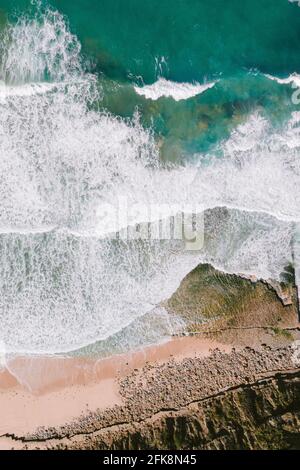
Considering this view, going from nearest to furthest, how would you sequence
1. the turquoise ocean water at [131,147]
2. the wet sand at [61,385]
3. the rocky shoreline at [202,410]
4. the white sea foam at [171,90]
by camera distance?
the turquoise ocean water at [131,147]
the white sea foam at [171,90]
the rocky shoreline at [202,410]
the wet sand at [61,385]

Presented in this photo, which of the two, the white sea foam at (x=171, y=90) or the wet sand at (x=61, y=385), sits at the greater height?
the white sea foam at (x=171, y=90)

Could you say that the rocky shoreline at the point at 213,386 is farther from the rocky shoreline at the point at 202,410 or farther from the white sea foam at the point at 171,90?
the white sea foam at the point at 171,90

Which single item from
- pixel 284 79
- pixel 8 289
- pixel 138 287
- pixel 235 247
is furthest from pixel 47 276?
pixel 284 79

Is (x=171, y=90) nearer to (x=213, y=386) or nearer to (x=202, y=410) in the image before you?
(x=213, y=386)

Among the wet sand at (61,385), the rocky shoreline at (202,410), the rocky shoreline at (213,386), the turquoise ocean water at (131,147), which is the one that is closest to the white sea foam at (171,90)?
the turquoise ocean water at (131,147)

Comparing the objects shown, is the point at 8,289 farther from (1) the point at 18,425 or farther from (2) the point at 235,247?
(2) the point at 235,247

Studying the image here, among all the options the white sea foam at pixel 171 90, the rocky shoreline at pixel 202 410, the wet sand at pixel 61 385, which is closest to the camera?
the white sea foam at pixel 171 90

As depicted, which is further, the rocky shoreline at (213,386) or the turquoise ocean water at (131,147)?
the rocky shoreline at (213,386)

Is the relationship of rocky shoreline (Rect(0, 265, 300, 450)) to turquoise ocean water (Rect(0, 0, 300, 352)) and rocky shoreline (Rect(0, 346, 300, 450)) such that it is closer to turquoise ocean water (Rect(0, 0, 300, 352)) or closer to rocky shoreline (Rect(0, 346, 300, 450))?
rocky shoreline (Rect(0, 346, 300, 450))

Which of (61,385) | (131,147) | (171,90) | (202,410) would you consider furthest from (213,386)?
(171,90)
